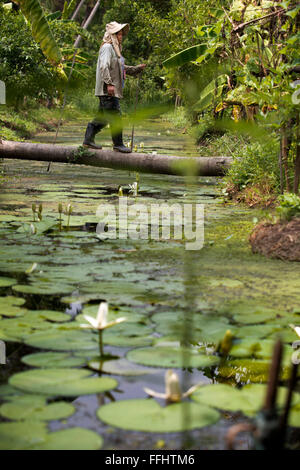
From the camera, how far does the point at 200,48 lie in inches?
419

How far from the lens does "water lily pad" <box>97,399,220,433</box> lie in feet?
5.82

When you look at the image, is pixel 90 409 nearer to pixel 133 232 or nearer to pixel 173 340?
pixel 173 340

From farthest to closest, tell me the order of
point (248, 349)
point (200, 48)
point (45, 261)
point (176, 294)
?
1. point (200, 48)
2. point (45, 261)
3. point (176, 294)
4. point (248, 349)

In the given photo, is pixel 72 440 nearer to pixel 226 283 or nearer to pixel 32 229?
pixel 226 283

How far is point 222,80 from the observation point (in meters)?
3.21

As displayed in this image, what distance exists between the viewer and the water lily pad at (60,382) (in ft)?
6.64

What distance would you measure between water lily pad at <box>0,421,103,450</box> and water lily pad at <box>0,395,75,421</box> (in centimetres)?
5

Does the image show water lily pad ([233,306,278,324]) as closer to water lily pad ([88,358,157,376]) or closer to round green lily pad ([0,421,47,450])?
water lily pad ([88,358,157,376])

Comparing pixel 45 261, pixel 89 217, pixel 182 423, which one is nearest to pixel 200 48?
pixel 89 217

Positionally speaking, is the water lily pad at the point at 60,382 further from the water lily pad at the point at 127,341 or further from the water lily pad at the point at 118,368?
the water lily pad at the point at 127,341

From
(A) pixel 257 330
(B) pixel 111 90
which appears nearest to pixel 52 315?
(A) pixel 257 330

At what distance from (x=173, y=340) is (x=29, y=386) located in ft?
2.43

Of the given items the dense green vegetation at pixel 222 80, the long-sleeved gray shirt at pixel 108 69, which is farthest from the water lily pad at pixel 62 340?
the long-sleeved gray shirt at pixel 108 69

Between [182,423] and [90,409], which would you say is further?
[90,409]
